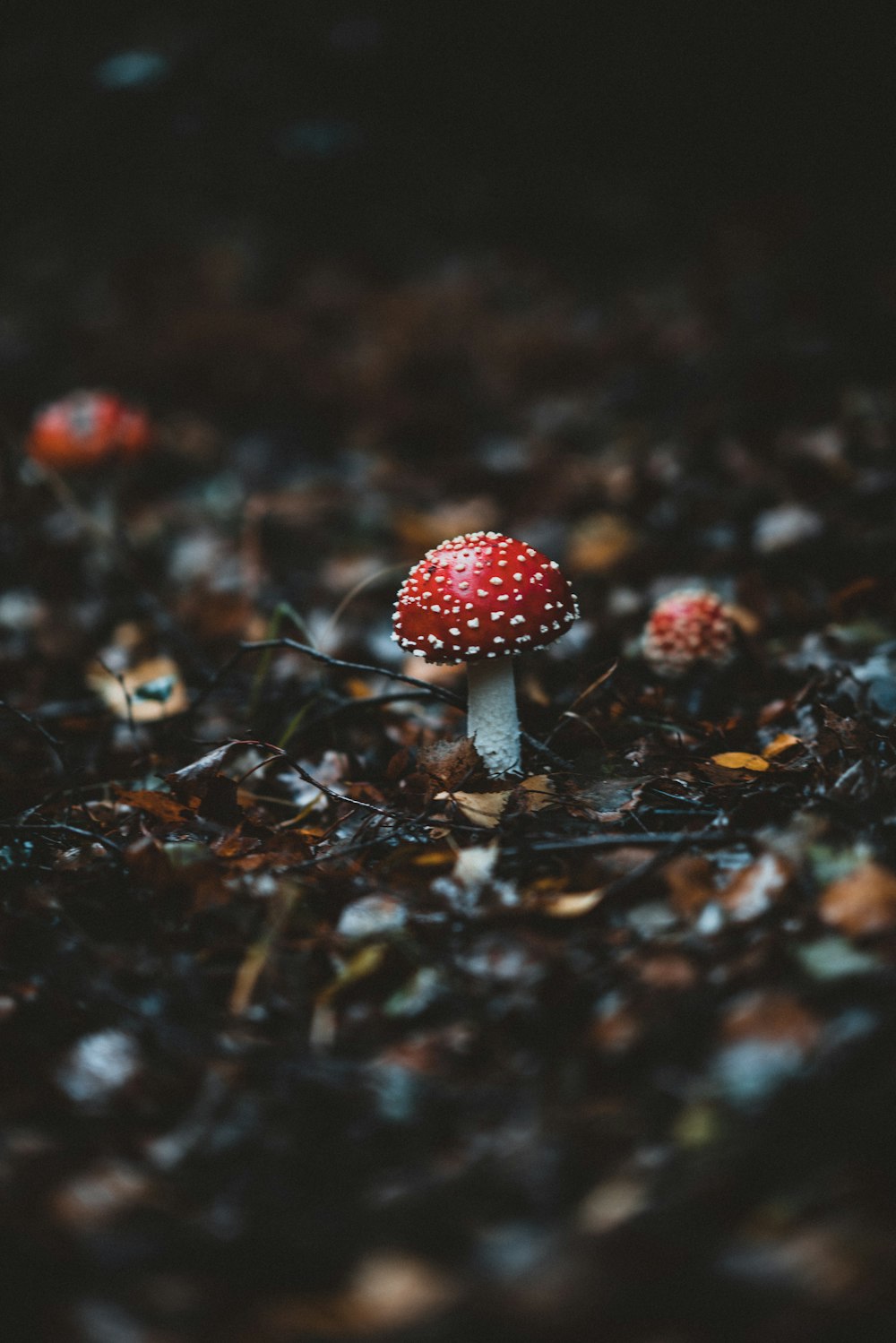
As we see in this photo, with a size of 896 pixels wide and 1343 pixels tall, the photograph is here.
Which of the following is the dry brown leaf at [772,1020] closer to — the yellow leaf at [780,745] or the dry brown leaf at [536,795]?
the dry brown leaf at [536,795]

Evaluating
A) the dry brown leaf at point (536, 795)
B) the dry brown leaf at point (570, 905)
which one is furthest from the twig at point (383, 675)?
the dry brown leaf at point (570, 905)

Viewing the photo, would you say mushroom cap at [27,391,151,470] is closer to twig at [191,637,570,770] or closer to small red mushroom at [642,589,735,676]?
twig at [191,637,570,770]

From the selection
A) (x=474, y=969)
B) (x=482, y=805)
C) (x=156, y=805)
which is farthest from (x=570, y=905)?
(x=156, y=805)

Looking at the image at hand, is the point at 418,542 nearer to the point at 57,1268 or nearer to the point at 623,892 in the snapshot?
the point at 623,892

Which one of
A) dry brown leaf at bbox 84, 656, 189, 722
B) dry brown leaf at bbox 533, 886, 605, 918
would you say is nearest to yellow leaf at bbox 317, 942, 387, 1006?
dry brown leaf at bbox 533, 886, 605, 918

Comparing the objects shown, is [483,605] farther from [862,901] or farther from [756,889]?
[862,901]
